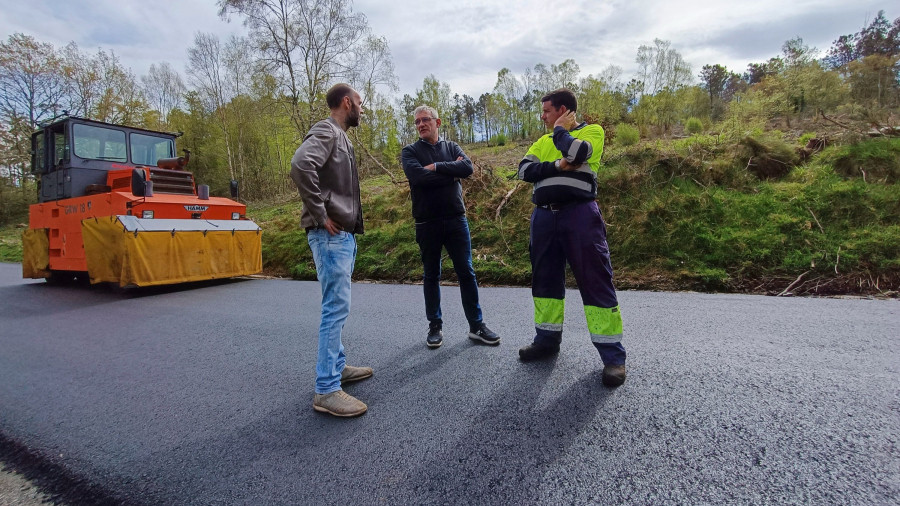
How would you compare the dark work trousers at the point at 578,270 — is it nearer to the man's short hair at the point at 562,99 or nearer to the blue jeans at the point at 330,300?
the man's short hair at the point at 562,99

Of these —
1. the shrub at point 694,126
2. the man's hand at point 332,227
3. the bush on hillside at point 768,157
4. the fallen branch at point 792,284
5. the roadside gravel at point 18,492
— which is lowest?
the roadside gravel at point 18,492

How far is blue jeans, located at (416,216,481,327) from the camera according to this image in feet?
11.3

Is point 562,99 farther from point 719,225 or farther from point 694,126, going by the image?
point 694,126

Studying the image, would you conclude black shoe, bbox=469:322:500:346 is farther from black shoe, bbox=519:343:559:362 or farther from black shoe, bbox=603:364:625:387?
black shoe, bbox=603:364:625:387

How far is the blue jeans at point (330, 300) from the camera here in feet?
7.72

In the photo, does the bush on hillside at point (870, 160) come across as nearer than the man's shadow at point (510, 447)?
No

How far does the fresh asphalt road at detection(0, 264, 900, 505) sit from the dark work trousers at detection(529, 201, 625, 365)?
0.24m

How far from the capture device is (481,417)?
2.13 meters

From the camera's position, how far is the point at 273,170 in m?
29.5

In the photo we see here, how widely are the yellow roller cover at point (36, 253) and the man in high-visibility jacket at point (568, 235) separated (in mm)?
9757

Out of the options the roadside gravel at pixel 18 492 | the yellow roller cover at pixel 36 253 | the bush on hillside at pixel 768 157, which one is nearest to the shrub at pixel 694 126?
the bush on hillside at pixel 768 157

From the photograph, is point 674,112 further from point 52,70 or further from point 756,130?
point 52,70

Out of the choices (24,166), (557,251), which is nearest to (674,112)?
(557,251)

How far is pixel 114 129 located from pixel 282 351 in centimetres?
725
